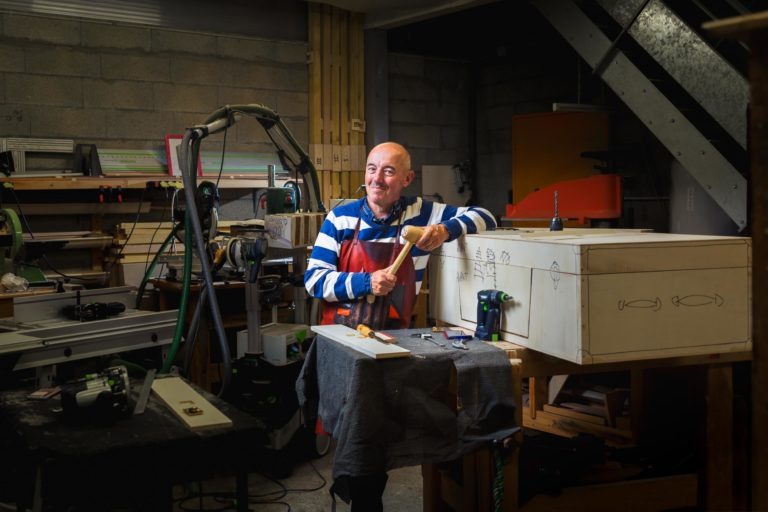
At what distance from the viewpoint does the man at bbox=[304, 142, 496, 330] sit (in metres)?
2.50

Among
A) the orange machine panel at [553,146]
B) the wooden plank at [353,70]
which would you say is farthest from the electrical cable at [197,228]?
the wooden plank at [353,70]

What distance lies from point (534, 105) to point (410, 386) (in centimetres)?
468

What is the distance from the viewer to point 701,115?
415 cm

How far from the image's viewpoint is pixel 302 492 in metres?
3.06

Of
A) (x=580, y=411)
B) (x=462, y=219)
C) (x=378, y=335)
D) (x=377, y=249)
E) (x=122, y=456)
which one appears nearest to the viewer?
(x=122, y=456)

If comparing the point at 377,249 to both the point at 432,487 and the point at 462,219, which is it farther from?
the point at 432,487

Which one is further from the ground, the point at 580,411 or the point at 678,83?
the point at 678,83

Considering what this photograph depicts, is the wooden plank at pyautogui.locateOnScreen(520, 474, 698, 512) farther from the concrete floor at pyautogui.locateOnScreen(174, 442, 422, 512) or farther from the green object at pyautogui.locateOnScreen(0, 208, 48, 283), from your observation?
the green object at pyautogui.locateOnScreen(0, 208, 48, 283)

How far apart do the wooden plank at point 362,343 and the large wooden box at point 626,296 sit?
1.17 ft

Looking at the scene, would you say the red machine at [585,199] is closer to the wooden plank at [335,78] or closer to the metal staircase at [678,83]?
the metal staircase at [678,83]

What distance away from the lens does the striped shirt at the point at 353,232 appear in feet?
8.22

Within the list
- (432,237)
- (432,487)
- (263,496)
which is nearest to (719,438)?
(432,487)

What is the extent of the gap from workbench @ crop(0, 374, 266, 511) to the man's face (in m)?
1.03

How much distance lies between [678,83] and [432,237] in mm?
2162
